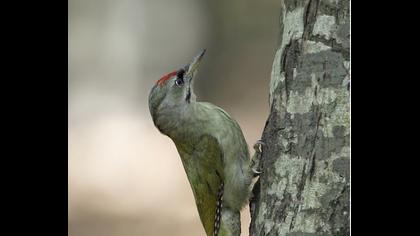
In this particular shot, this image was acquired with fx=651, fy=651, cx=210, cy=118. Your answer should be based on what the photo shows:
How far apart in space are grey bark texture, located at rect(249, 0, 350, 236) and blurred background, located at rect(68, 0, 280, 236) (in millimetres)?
3389

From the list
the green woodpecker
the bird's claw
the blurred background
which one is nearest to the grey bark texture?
the bird's claw

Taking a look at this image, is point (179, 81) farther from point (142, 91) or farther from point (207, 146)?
point (142, 91)

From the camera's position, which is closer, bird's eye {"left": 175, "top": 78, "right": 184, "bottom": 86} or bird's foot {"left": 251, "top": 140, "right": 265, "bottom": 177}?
bird's foot {"left": 251, "top": 140, "right": 265, "bottom": 177}

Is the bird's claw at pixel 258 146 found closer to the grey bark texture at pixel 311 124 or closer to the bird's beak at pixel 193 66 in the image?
the grey bark texture at pixel 311 124

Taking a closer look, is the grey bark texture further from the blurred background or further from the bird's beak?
the blurred background

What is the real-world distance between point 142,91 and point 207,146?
5280 millimetres

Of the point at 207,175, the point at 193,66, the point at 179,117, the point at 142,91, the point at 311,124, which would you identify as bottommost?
the point at 142,91

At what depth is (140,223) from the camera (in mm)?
7215

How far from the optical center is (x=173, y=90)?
356 cm

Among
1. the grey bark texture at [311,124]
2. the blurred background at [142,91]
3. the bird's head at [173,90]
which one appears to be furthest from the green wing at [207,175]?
the blurred background at [142,91]

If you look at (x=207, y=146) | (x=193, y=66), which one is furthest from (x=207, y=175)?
(x=193, y=66)

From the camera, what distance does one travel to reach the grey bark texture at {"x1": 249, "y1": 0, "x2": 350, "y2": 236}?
107 inches

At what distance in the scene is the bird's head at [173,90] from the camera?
139 inches

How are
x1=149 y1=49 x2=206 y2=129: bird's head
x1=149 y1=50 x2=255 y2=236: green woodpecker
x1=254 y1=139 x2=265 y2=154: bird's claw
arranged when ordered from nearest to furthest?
x1=254 y1=139 x2=265 y2=154: bird's claw, x1=149 y1=50 x2=255 y2=236: green woodpecker, x1=149 y1=49 x2=206 y2=129: bird's head
